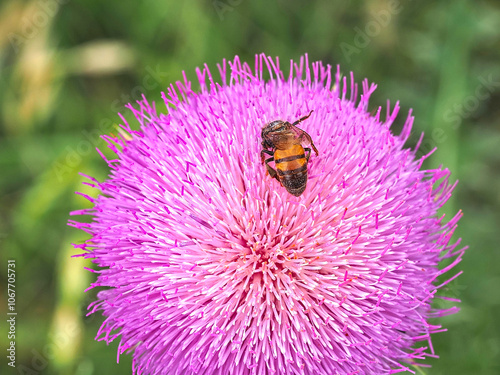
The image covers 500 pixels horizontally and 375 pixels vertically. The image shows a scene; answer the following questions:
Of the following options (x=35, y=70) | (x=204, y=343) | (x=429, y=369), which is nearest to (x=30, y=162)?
(x=35, y=70)

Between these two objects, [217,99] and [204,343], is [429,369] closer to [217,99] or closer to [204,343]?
[204,343]

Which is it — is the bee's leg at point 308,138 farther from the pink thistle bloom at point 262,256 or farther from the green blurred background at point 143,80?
the green blurred background at point 143,80

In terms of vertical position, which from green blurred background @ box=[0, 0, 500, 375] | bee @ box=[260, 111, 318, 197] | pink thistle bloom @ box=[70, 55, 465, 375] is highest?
green blurred background @ box=[0, 0, 500, 375]

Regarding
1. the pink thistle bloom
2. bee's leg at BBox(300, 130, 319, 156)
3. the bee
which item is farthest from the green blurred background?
the bee

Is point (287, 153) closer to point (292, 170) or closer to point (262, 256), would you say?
point (292, 170)

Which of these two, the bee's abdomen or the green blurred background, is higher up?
the green blurred background

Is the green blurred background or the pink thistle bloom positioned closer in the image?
the pink thistle bloom

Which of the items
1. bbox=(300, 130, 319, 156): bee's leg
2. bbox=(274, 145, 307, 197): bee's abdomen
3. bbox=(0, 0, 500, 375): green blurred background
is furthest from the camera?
bbox=(0, 0, 500, 375): green blurred background

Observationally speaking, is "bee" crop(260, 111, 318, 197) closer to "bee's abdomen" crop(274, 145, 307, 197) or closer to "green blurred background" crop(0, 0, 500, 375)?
"bee's abdomen" crop(274, 145, 307, 197)

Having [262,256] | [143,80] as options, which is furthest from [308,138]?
[143,80]
